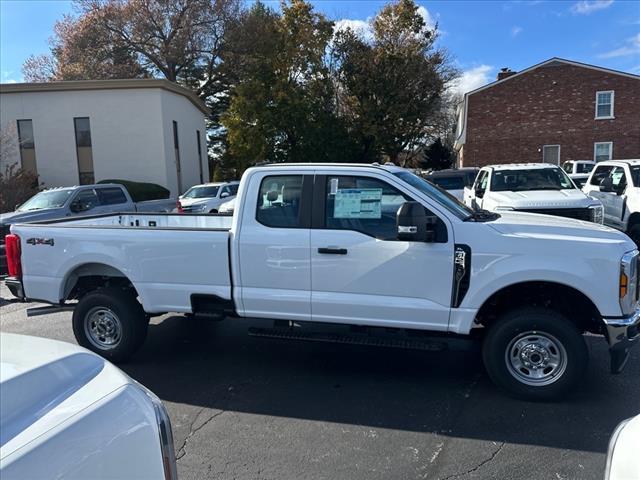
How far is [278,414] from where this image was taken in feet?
13.8

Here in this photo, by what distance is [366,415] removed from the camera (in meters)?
4.13

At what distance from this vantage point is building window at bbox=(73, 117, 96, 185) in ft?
87.6

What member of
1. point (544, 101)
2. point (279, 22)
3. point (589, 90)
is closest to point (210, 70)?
point (279, 22)

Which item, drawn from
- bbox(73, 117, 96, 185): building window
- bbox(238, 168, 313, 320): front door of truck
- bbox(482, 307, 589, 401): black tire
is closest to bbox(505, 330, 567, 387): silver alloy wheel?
bbox(482, 307, 589, 401): black tire

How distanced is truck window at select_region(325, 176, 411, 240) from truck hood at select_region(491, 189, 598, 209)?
5.24 m

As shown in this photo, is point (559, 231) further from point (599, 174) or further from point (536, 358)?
point (599, 174)

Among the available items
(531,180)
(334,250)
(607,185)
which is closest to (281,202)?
(334,250)

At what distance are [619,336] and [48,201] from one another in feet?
41.1

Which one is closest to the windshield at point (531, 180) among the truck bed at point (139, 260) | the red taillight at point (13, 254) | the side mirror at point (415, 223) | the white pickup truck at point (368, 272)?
the white pickup truck at point (368, 272)

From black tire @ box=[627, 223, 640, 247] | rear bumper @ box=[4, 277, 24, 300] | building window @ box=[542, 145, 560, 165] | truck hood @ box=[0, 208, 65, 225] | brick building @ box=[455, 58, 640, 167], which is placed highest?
brick building @ box=[455, 58, 640, 167]

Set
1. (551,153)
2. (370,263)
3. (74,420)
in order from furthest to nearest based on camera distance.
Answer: (551,153), (370,263), (74,420)

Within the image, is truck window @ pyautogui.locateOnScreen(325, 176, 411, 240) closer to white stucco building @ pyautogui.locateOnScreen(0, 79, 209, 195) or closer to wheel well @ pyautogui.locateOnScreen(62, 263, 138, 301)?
wheel well @ pyautogui.locateOnScreen(62, 263, 138, 301)

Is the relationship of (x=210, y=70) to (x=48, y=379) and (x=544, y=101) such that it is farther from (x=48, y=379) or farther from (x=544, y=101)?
(x=48, y=379)

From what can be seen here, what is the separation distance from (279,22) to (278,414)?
113 ft
